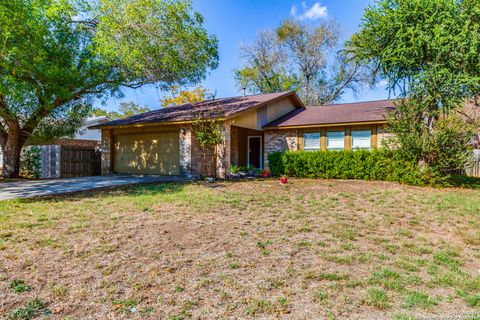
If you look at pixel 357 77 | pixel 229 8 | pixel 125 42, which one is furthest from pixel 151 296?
pixel 357 77

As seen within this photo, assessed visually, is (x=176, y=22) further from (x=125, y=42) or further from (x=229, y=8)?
(x=229, y=8)

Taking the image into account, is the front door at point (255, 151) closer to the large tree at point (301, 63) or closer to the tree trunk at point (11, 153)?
the tree trunk at point (11, 153)

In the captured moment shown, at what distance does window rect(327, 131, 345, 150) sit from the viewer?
14.6 meters

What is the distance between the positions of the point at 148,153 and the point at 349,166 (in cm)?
973

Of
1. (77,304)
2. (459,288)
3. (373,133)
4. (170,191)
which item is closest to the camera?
(77,304)

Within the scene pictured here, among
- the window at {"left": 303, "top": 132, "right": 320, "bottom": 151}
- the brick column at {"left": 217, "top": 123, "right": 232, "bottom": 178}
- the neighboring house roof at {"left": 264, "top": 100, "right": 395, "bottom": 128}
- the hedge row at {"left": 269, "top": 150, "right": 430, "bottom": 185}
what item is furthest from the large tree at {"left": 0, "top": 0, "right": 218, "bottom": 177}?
the window at {"left": 303, "top": 132, "right": 320, "bottom": 151}

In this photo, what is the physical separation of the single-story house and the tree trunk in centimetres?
395

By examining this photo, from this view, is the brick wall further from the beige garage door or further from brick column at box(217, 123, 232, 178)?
the beige garage door

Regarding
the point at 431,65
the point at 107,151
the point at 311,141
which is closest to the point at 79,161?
the point at 107,151

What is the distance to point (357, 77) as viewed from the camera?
2914cm

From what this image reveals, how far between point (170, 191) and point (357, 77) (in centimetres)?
2506

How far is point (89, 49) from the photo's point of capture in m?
12.1

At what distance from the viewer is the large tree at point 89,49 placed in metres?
9.55

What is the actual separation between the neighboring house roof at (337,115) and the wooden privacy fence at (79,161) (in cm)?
1027
